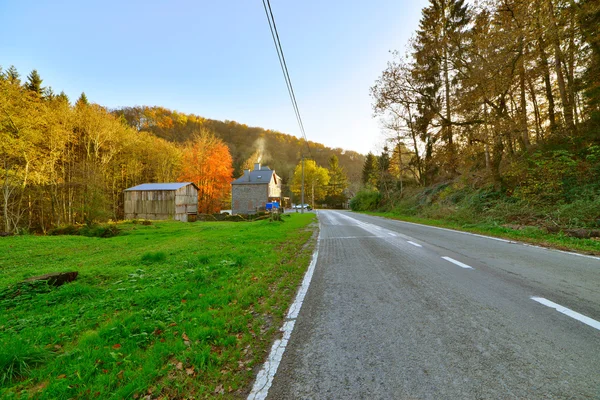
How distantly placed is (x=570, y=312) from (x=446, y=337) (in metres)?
1.81

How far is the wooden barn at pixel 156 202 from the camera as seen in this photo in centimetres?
3403

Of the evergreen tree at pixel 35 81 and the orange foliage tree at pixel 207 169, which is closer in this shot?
the evergreen tree at pixel 35 81

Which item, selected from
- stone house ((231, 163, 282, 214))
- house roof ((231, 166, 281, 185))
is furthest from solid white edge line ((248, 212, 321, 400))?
house roof ((231, 166, 281, 185))

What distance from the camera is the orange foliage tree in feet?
150

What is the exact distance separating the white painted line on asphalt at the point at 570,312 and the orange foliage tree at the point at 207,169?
154 ft

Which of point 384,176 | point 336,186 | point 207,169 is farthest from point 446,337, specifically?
point 336,186

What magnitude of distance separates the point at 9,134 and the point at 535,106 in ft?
130

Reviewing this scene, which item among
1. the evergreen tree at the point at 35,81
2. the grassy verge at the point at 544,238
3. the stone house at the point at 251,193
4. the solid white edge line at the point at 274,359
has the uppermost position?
the evergreen tree at the point at 35,81

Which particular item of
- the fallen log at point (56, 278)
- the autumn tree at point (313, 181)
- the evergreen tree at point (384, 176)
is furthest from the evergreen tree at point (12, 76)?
the autumn tree at point (313, 181)

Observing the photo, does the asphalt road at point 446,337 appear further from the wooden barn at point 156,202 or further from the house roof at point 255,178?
the house roof at point 255,178

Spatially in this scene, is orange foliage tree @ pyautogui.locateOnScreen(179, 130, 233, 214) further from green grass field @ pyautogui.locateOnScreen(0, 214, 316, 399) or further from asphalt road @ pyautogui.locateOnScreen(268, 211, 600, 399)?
asphalt road @ pyautogui.locateOnScreen(268, 211, 600, 399)

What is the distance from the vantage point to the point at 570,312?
10.3 feet

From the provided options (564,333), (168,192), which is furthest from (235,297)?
(168,192)

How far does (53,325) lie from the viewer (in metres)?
3.55
